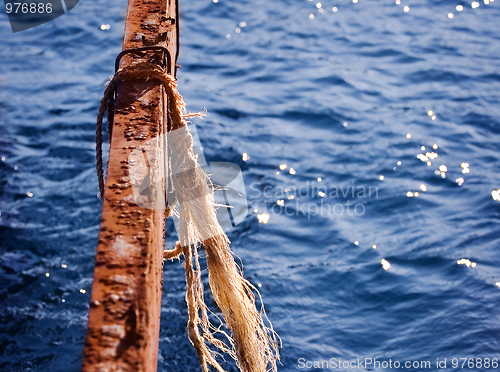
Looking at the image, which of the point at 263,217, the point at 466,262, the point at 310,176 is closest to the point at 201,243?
the point at 263,217

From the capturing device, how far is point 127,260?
116 cm

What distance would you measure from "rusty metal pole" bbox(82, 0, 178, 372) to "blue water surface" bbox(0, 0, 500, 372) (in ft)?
7.37

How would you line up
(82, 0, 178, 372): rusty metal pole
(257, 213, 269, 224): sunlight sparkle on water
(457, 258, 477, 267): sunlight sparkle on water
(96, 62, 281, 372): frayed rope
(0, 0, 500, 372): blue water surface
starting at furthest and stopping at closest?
(257, 213, 269, 224): sunlight sparkle on water, (457, 258, 477, 267): sunlight sparkle on water, (0, 0, 500, 372): blue water surface, (96, 62, 281, 372): frayed rope, (82, 0, 178, 372): rusty metal pole

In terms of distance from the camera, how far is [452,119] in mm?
5750

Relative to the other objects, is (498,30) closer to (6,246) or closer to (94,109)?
(94,109)

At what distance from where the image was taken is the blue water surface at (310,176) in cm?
345

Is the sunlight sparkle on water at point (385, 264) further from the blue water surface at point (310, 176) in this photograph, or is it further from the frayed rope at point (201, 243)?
the frayed rope at point (201, 243)

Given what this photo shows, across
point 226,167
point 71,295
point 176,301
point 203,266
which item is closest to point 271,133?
point 226,167

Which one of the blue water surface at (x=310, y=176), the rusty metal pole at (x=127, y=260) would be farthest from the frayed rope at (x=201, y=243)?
the blue water surface at (x=310, y=176)

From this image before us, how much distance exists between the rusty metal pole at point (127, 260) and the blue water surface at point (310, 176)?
7.37 ft

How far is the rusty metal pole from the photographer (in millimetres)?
1018

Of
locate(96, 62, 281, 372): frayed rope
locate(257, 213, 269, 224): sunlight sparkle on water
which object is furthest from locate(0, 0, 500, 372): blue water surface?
locate(96, 62, 281, 372): frayed rope

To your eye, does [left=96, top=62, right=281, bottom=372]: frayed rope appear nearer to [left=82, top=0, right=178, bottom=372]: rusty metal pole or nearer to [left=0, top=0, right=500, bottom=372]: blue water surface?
[left=82, top=0, right=178, bottom=372]: rusty metal pole

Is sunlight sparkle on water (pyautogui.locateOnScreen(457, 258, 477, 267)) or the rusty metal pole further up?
the rusty metal pole
